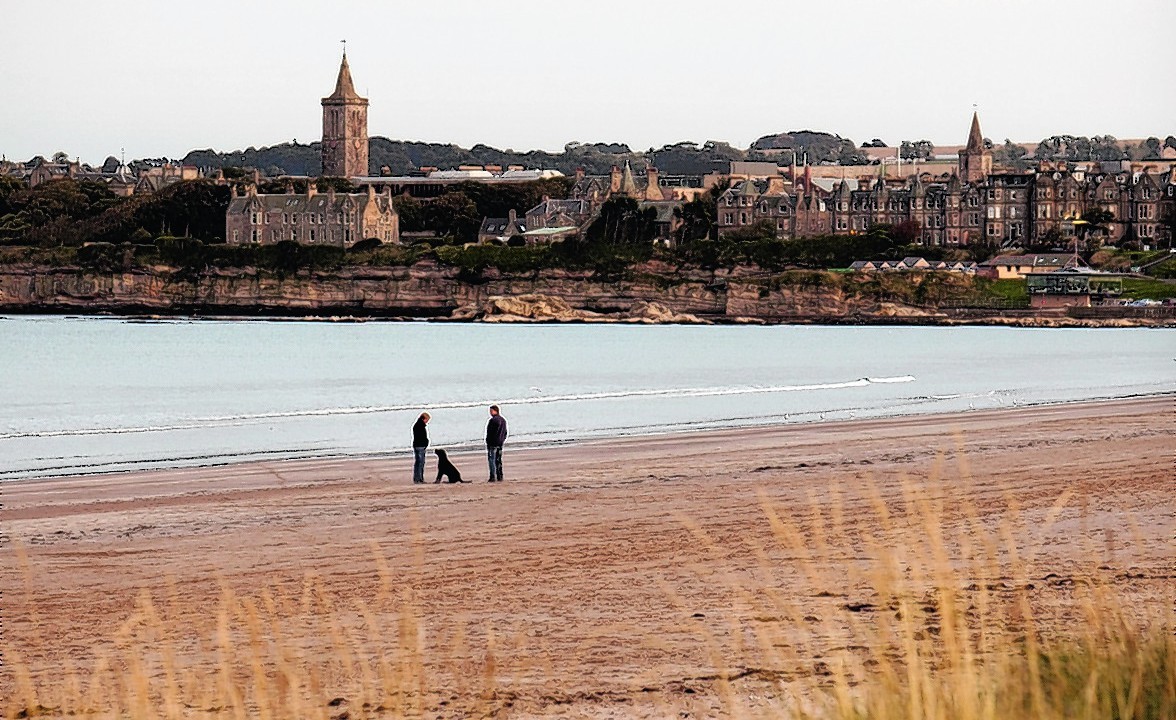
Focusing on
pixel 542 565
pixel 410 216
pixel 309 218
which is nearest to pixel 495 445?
pixel 542 565

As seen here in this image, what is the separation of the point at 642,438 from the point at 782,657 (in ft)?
62.6

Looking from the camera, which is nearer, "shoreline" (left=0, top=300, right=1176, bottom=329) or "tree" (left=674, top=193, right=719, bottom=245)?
"shoreline" (left=0, top=300, right=1176, bottom=329)

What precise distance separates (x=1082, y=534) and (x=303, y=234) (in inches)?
4572

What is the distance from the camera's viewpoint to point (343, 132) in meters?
178

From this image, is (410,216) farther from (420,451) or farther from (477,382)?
(420,451)

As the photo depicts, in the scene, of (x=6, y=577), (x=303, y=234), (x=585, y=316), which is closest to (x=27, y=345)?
(x=585, y=316)

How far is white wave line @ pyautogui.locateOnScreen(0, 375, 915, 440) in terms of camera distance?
3011 cm

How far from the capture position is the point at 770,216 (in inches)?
4616

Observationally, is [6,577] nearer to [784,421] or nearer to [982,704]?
[982,704]

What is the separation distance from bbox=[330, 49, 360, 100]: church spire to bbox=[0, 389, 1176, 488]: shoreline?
152m

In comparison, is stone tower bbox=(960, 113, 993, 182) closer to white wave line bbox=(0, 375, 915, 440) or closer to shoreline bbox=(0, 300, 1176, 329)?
shoreline bbox=(0, 300, 1176, 329)

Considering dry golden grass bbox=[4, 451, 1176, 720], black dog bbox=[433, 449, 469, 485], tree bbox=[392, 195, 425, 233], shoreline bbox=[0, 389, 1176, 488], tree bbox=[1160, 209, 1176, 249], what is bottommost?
shoreline bbox=[0, 389, 1176, 488]

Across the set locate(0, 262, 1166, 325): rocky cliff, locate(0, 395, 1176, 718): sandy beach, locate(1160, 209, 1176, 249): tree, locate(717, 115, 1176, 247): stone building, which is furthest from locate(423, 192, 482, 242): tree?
locate(0, 395, 1176, 718): sandy beach

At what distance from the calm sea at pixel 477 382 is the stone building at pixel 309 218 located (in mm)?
31325
